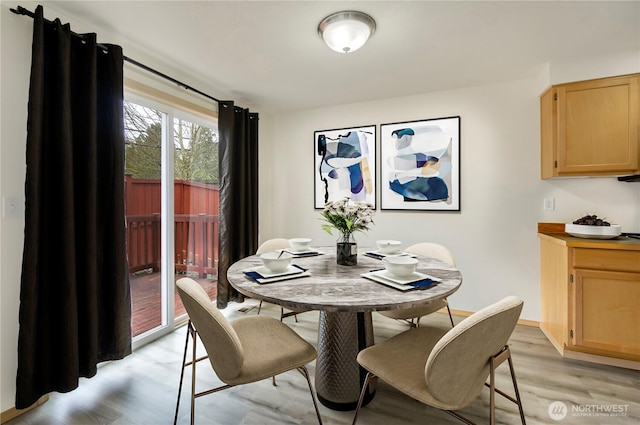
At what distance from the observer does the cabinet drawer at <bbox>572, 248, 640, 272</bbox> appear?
6.49 ft

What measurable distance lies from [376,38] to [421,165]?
1.44m

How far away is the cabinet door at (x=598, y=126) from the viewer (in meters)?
2.22

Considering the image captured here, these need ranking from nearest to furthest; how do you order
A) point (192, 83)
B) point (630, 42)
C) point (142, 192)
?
1. point (630, 42)
2. point (142, 192)
3. point (192, 83)

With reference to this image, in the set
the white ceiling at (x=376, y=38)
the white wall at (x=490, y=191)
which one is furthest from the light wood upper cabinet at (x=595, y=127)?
the white ceiling at (x=376, y=38)

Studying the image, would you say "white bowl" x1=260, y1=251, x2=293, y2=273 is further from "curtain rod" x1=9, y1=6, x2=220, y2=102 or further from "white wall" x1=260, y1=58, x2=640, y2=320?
"white wall" x1=260, y1=58, x2=640, y2=320

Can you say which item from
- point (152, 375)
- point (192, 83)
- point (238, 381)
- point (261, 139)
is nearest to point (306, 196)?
point (261, 139)

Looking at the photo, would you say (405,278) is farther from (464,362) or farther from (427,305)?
(427,305)

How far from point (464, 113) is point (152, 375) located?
347cm

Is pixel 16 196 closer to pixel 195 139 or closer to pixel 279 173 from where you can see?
pixel 195 139

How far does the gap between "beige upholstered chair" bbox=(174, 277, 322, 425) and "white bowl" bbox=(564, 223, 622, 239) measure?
2308 mm

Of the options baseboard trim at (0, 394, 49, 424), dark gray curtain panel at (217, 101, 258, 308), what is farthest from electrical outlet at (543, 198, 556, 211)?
baseboard trim at (0, 394, 49, 424)

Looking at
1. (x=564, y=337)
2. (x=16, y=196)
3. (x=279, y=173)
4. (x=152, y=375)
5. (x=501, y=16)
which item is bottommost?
(x=152, y=375)

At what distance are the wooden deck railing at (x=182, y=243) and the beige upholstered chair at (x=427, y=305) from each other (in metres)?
1.96

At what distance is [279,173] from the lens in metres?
3.87
